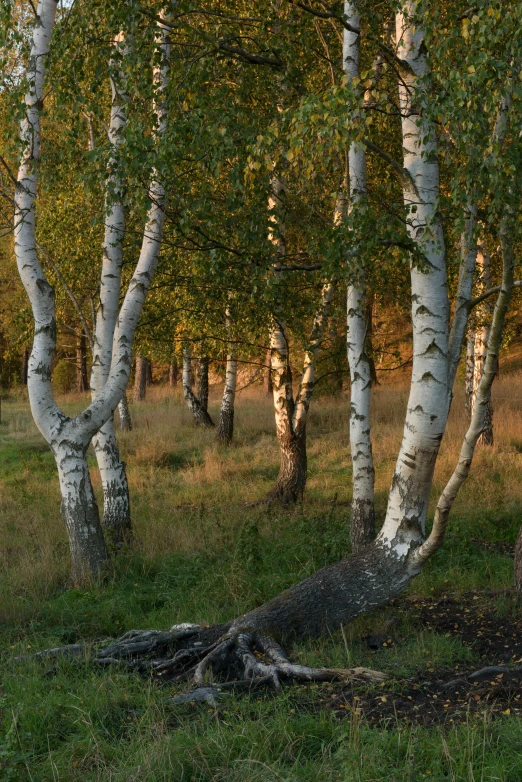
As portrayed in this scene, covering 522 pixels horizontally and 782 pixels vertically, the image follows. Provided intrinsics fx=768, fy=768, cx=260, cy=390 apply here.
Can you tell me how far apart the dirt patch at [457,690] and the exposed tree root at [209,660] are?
0.27 meters

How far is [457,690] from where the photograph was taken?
16.7 feet

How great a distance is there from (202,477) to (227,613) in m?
7.14

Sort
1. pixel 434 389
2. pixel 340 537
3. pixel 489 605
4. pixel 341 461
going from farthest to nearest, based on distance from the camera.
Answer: pixel 341 461, pixel 340 537, pixel 489 605, pixel 434 389

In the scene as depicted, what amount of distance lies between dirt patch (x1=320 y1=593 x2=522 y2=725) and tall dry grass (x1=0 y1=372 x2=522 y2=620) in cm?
402

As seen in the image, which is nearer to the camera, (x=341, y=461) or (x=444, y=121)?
(x=444, y=121)

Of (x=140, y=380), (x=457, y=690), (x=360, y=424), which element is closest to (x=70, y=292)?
(x=360, y=424)

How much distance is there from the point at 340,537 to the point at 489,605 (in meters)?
2.93

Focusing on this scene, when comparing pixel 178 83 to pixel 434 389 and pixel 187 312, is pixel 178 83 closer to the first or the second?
pixel 434 389

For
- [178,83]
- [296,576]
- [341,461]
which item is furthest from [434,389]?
[341,461]

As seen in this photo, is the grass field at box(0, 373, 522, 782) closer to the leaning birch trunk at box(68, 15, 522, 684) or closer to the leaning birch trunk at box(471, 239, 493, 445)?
the leaning birch trunk at box(68, 15, 522, 684)

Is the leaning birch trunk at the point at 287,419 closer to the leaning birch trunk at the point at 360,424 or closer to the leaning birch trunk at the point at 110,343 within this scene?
the leaning birch trunk at the point at 110,343

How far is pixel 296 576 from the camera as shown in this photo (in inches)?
324

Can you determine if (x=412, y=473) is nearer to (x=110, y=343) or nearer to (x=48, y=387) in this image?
(x=48, y=387)

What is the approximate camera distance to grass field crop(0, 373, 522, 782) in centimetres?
404
